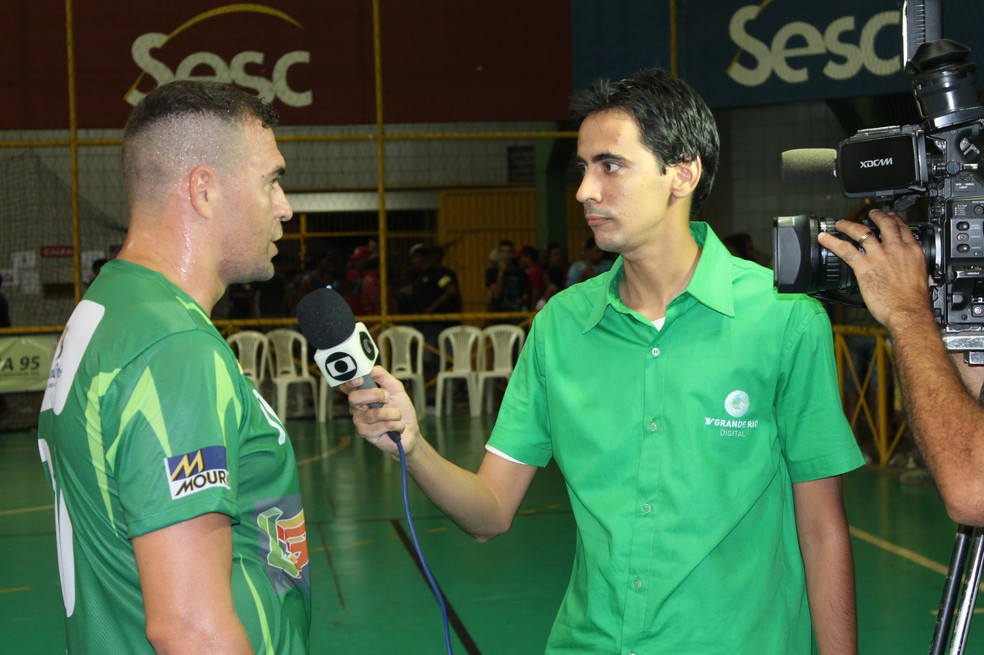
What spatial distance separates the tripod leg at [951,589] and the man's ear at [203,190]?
2.00 m

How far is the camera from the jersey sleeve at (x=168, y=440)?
1.71 metres

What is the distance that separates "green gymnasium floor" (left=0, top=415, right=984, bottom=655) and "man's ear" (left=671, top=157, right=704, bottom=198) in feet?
9.69

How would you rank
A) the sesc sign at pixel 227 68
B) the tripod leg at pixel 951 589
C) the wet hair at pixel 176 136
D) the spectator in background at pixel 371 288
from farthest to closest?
the spectator in background at pixel 371 288
the sesc sign at pixel 227 68
the tripod leg at pixel 951 589
the wet hair at pixel 176 136

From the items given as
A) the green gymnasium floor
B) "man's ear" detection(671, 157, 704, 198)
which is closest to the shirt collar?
"man's ear" detection(671, 157, 704, 198)

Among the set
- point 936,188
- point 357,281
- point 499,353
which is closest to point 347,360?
point 936,188

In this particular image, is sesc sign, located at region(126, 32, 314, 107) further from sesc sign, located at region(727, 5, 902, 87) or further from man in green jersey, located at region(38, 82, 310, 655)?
man in green jersey, located at region(38, 82, 310, 655)

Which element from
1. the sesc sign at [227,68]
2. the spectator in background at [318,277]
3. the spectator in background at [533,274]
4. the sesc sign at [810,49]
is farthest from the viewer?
the spectator in background at [318,277]

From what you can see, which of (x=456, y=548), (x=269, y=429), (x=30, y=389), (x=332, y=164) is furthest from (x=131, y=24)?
(x=269, y=429)

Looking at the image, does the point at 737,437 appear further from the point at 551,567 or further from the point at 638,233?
the point at 551,567

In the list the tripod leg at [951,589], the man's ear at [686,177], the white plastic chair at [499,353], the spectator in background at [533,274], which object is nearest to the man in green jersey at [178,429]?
the man's ear at [686,177]

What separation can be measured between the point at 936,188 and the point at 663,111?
59 centimetres

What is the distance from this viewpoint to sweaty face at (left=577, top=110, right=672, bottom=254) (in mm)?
2387

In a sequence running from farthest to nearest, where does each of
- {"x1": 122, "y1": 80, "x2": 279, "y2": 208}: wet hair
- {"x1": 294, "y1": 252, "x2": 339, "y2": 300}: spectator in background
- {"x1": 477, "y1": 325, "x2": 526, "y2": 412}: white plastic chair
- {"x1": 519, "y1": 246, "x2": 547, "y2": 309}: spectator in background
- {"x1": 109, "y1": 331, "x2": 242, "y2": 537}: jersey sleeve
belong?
{"x1": 294, "y1": 252, "x2": 339, "y2": 300}: spectator in background → {"x1": 519, "y1": 246, "x2": 547, "y2": 309}: spectator in background → {"x1": 477, "y1": 325, "x2": 526, "y2": 412}: white plastic chair → {"x1": 122, "y1": 80, "x2": 279, "y2": 208}: wet hair → {"x1": 109, "y1": 331, "x2": 242, "y2": 537}: jersey sleeve

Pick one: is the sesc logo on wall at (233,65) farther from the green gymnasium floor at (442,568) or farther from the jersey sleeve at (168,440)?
the jersey sleeve at (168,440)
